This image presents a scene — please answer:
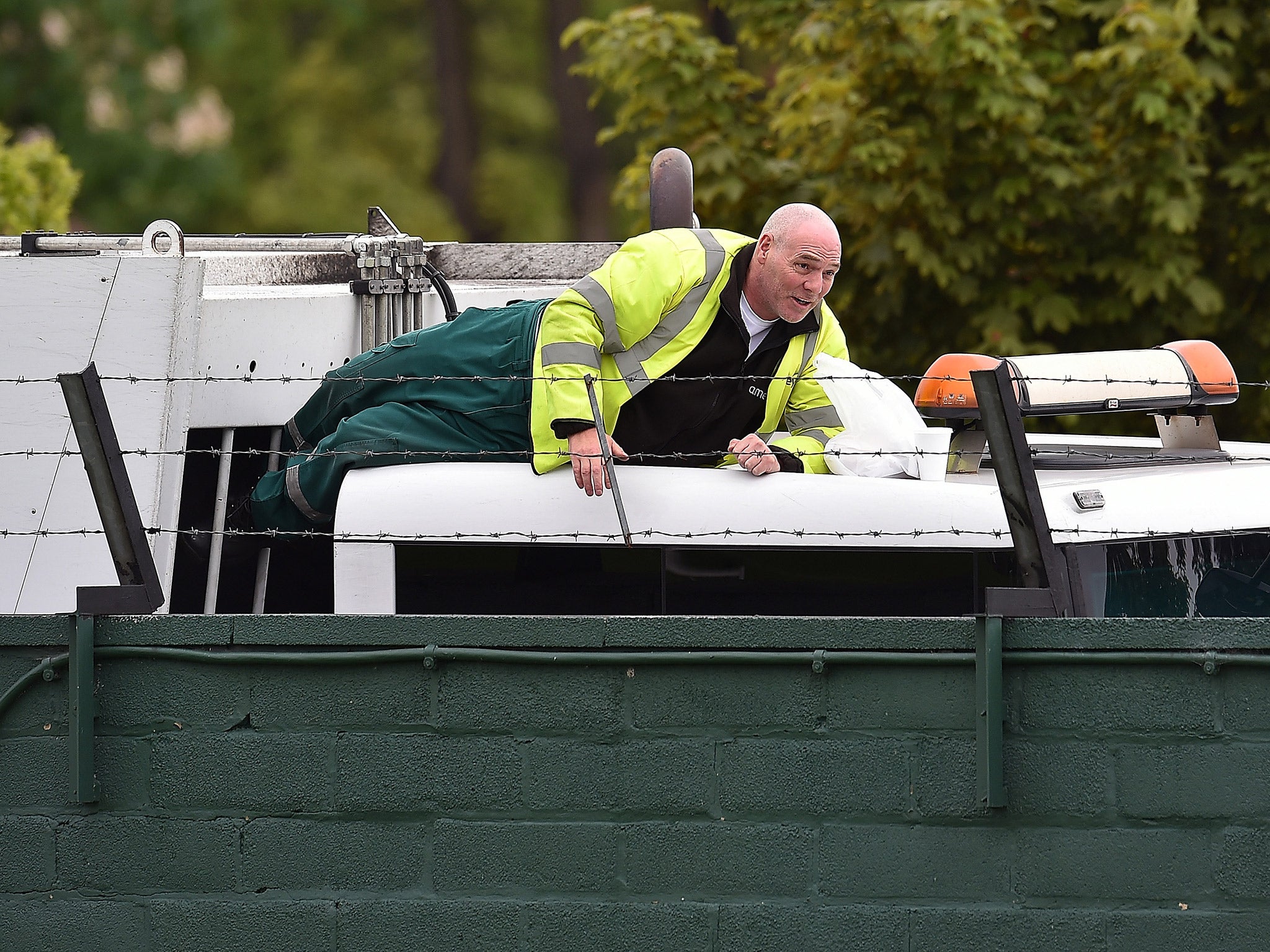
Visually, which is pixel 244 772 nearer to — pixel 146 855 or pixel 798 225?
pixel 146 855

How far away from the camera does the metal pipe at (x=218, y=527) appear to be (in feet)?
14.1

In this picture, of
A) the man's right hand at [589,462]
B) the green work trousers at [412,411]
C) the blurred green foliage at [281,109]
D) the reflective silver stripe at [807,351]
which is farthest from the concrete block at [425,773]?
the blurred green foliage at [281,109]

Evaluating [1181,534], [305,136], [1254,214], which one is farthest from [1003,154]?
[305,136]

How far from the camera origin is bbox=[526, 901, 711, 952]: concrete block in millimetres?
3354

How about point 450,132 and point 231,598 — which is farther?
point 450,132

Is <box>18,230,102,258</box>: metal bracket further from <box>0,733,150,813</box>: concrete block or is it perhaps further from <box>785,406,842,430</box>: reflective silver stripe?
<box>785,406,842,430</box>: reflective silver stripe

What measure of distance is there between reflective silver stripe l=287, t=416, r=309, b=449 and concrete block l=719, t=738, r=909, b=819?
5.28ft

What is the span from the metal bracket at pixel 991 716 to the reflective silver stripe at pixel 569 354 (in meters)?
1.09

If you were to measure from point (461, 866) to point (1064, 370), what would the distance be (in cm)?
194

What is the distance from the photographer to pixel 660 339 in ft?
13.2

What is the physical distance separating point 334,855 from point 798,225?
1798 mm

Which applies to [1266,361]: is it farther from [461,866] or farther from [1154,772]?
[461,866]

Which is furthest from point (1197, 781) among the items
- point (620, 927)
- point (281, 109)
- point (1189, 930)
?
point (281, 109)

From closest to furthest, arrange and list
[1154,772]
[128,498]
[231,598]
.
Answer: [1154,772], [128,498], [231,598]
